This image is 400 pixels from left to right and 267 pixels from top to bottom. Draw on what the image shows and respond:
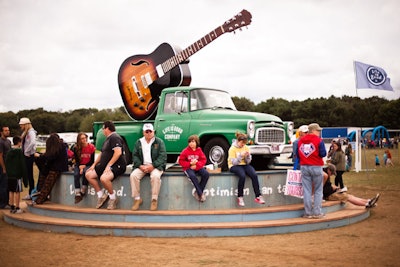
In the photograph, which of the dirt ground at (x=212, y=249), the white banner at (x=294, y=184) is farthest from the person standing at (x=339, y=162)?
the white banner at (x=294, y=184)

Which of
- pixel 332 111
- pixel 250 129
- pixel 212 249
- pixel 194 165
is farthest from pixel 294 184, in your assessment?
pixel 332 111

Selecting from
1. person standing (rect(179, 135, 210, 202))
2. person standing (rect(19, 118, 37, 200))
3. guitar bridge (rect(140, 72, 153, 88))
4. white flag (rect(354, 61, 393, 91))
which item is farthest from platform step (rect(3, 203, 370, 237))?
white flag (rect(354, 61, 393, 91))

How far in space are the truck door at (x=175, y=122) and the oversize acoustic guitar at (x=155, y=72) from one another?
4.97 feet

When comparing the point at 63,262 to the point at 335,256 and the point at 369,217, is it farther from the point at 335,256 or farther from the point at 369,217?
the point at 369,217

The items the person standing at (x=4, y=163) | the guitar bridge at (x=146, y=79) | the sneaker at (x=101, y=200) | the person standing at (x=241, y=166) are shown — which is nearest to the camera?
the person standing at (x=241, y=166)

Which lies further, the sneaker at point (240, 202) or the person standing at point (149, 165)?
the sneaker at point (240, 202)

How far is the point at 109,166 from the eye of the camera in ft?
33.7

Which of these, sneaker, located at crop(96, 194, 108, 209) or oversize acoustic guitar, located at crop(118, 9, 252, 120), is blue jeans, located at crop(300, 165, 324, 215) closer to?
sneaker, located at crop(96, 194, 108, 209)

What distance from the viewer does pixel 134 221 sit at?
32.3 ft

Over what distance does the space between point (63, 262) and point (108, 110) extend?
118 meters

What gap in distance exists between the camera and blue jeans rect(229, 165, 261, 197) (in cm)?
1024

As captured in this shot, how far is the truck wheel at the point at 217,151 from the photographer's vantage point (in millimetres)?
12305

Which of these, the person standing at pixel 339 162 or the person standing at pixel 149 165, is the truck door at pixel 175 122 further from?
the person standing at pixel 339 162

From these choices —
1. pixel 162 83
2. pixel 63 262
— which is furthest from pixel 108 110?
pixel 63 262
